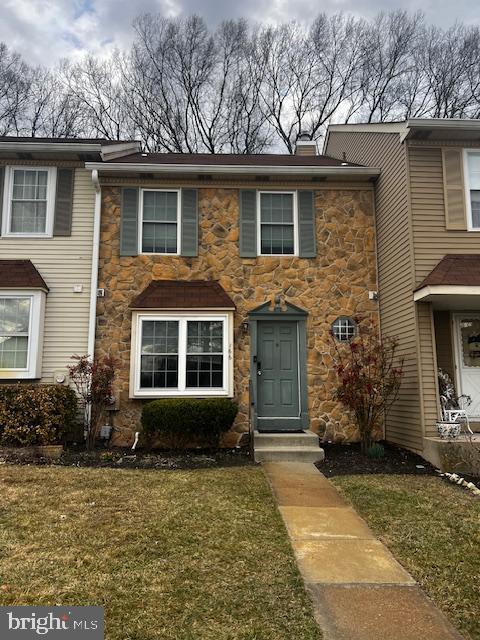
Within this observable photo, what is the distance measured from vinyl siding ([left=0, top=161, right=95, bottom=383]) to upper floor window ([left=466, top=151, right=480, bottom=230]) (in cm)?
691

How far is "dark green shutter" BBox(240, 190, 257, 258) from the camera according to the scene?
923 centimetres

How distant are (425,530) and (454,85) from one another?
20826mm

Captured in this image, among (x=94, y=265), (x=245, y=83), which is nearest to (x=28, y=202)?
(x=94, y=265)

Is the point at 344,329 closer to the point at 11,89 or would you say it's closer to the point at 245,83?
the point at 245,83

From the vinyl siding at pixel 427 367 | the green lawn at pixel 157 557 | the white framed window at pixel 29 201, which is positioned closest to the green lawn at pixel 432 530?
the green lawn at pixel 157 557

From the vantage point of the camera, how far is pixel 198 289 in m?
8.96

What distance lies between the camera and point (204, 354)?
28.6 ft

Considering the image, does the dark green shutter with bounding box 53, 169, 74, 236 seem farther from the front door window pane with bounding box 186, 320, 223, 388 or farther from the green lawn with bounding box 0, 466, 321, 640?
the green lawn with bounding box 0, 466, 321, 640

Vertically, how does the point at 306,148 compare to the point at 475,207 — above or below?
above

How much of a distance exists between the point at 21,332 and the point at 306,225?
5.72 meters

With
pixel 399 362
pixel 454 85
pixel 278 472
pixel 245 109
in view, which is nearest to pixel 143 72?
pixel 245 109

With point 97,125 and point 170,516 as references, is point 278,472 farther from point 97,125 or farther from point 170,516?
point 97,125

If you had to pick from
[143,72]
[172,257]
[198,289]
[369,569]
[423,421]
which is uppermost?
[143,72]

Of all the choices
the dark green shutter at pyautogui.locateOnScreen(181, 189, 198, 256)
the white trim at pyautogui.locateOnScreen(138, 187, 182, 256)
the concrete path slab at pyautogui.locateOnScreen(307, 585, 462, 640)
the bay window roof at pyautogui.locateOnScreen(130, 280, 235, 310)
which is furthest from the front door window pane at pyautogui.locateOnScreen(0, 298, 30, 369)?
the concrete path slab at pyautogui.locateOnScreen(307, 585, 462, 640)
